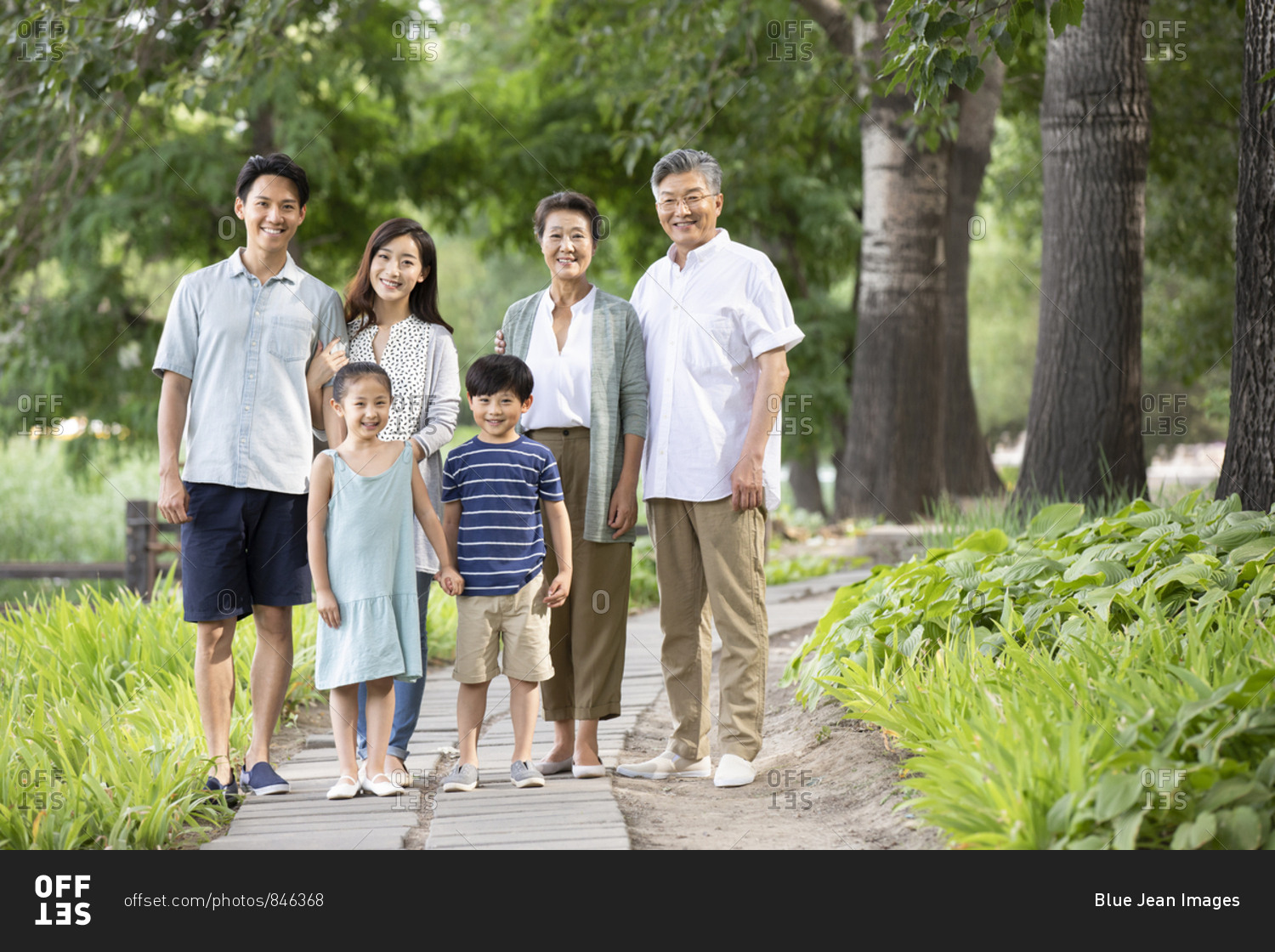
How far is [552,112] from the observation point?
11922 mm

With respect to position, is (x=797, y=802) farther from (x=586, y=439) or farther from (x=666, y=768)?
(x=586, y=439)

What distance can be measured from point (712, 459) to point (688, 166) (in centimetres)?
90

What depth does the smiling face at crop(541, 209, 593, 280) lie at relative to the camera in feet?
11.5

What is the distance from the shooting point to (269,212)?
3.38 meters

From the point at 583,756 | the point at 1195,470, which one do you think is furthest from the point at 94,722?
the point at 1195,470

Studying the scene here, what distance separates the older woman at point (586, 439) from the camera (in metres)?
3.52

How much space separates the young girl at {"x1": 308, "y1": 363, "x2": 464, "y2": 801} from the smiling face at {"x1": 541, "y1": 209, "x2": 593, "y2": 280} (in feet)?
2.15

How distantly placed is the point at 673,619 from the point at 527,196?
910 centimetres

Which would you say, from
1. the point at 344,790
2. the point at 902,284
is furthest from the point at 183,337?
the point at 902,284

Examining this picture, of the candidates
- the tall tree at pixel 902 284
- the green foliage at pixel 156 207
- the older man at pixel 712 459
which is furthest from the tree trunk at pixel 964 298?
the older man at pixel 712 459

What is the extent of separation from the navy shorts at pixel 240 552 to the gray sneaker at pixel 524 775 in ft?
2.55

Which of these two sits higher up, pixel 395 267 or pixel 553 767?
pixel 395 267

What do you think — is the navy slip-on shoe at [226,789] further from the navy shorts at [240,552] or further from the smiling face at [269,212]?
the smiling face at [269,212]
